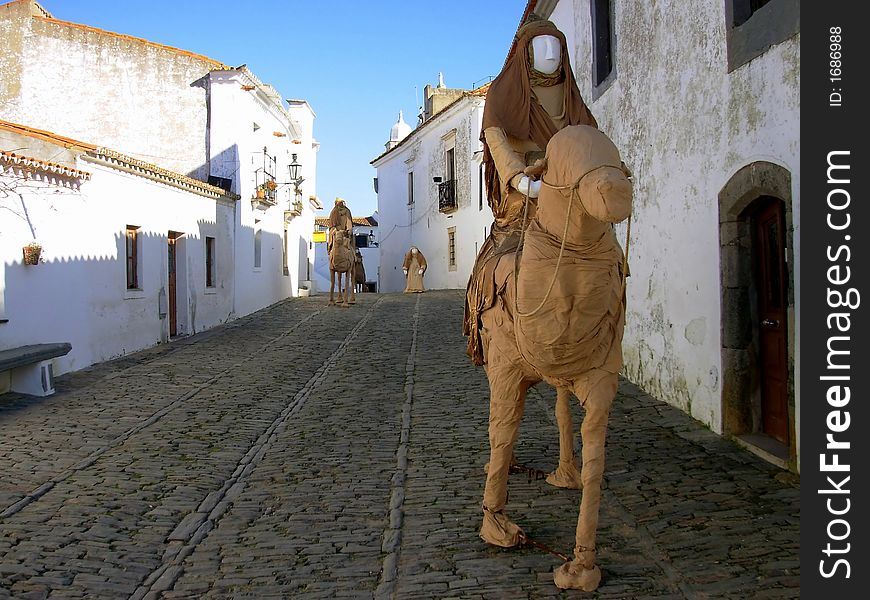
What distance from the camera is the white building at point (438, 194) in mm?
29422

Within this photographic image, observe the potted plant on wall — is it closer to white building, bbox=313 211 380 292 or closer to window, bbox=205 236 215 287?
window, bbox=205 236 215 287

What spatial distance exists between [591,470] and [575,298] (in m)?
0.91

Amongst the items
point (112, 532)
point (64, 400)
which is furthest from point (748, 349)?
point (64, 400)

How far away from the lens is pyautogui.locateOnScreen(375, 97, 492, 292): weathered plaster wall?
96.7 feet

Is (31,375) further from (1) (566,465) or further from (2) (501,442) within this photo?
(2) (501,442)

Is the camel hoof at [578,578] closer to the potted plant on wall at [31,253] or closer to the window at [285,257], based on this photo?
the potted plant on wall at [31,253]

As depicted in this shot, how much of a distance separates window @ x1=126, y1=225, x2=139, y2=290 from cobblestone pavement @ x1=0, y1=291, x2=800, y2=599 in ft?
15.7

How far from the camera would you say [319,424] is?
312 inches

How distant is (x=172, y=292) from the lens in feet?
54.2

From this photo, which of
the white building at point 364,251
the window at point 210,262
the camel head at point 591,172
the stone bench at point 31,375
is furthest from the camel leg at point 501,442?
the white building at point 364,251

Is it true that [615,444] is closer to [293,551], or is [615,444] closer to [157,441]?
[293,551]

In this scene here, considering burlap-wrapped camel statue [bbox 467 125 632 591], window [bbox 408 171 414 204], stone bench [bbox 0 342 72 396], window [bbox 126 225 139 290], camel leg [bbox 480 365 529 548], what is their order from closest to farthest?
burlap-wrapped camel statue [bbox 467 125 632 591]
camel leg [bbox 480 365 529 548]
stone bench [bbox 0 342 72 396]
window [bbox 126 225 139 290]
window [bbox 408 171 414 204]

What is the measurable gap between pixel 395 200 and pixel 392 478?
3575 cm

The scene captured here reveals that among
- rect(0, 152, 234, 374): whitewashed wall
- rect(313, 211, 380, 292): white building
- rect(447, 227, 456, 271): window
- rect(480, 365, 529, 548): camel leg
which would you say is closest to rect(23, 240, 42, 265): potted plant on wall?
rect(0, 152, 234, 374): whitewashed wall
